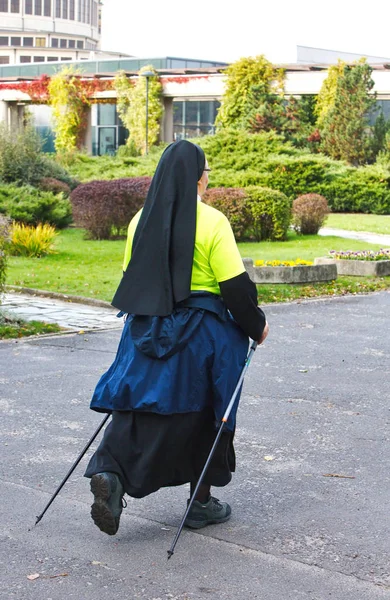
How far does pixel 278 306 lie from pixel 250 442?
249 inches

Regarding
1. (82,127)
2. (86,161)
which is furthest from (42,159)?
(82,127)

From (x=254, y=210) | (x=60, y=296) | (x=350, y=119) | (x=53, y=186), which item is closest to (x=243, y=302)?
(x=60, y=296)

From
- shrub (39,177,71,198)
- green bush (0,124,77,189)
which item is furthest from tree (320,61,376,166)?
shrub (39,177,71,198)

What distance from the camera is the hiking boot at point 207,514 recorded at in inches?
178

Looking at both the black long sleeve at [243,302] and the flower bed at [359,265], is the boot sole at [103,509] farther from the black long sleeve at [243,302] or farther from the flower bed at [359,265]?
the flower bed at [359,265]

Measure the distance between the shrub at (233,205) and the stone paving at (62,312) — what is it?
8033 mm

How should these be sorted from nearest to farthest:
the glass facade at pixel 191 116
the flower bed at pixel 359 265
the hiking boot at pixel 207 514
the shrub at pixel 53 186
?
the hiking boot at pixel 207 514 < the flower bed at pixel 359 265 < the shrub at pixel 53 186 < the glass facade at pixel 191 116

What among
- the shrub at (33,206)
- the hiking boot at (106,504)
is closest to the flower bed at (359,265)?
the shrub at (33,206)

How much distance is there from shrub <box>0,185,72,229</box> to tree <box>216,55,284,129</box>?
20.8m

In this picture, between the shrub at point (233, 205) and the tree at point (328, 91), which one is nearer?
the shrub at point (233, 205)

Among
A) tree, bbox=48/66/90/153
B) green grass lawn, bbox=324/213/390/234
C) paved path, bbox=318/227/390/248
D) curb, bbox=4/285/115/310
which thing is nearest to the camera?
curb, bbox=4/285/115/310

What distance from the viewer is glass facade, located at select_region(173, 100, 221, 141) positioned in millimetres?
48562

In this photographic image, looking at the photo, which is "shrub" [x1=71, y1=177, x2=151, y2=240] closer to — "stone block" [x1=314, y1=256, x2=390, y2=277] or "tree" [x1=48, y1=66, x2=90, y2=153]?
"stone block" [x1=314, y1=256, x2=390, y2=277]

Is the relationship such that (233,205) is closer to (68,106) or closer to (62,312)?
(62,312)
